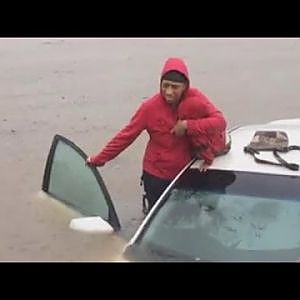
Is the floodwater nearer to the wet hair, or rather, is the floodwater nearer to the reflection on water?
the reflection on water

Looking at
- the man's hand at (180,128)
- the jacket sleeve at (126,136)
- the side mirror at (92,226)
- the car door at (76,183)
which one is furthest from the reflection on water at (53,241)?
the man's hand at (180,128)

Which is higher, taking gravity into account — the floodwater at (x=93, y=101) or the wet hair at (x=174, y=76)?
the wet hair at (x=174, y=76)

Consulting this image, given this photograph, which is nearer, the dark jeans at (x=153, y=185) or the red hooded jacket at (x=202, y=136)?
the red hooded jacket at (x=202, y=136)

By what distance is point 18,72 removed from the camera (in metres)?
15.7

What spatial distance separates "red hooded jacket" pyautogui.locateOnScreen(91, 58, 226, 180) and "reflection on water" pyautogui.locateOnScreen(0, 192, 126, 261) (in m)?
0.59

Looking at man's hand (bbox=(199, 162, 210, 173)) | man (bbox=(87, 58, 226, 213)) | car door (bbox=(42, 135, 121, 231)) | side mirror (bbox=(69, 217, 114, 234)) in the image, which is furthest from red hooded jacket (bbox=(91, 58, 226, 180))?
side mirror (bbox=(69, 217, 114, 234))

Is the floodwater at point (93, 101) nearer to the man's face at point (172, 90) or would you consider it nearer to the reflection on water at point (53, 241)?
the reflection on water at point (53, 241)

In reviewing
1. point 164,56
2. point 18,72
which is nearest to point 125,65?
point 164,56

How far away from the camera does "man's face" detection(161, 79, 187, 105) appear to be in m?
5.52

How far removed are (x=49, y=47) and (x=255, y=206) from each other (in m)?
14.2

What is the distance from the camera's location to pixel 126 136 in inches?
231

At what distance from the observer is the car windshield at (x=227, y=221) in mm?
4539

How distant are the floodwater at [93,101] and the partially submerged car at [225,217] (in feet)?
1.70

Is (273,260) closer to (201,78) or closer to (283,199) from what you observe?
(283,199)
